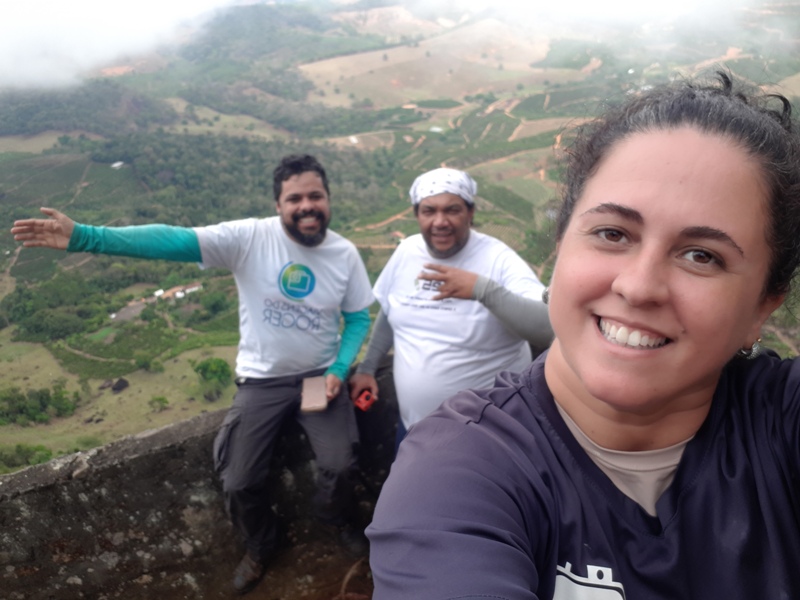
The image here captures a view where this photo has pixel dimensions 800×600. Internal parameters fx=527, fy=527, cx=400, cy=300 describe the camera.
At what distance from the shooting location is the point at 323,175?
3273 mm

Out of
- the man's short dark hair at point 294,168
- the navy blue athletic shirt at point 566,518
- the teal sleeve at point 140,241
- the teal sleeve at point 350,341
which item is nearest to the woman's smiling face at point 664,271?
the navy blue athletic shirt at point 566,518

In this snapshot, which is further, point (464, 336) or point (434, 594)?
point (464, 336)

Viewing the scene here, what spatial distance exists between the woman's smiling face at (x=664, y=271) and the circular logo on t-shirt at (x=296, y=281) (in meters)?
2.03

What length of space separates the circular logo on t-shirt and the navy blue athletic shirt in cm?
190

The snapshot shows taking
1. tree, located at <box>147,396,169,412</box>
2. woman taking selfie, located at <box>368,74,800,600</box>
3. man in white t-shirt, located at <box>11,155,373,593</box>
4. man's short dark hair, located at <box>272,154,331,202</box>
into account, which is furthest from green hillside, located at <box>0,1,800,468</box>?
man's short dark hair, located at <box>272,154,331,202</box>

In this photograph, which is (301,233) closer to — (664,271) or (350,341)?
(350,341)

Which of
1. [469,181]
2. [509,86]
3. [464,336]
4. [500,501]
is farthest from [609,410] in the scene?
[509,86]

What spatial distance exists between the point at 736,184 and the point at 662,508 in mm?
653

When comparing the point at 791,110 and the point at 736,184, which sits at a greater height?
the point at 791,110

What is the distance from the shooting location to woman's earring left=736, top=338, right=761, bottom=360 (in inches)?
49.5

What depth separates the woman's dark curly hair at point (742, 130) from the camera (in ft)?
3.51

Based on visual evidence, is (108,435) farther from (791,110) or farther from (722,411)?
(791,110)

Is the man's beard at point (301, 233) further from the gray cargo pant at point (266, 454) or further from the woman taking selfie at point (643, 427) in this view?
the woman taking selfie at point (643, 427)

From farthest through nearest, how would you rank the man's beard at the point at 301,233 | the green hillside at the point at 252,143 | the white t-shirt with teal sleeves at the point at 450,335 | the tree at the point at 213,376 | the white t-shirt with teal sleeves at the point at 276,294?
1. the tree at the point at 213,376
2. the green hillside at the point at 252,143
3. the man's beard at the point at 301,233
4. the white t-shirt with teal sleeves at the point at 276,294
5. the white t-shirt with teal sleeves at the point at 450,335
